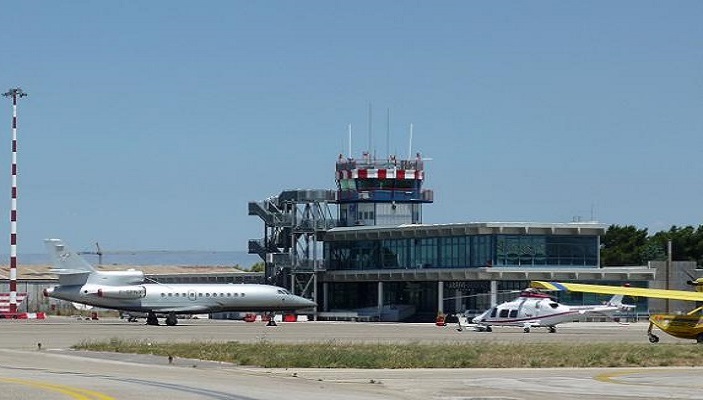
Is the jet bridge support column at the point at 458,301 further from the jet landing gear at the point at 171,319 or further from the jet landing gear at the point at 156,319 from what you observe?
the jet landing gear at the point at 156,319

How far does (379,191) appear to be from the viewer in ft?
394

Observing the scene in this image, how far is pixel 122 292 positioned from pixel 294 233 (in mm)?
23621

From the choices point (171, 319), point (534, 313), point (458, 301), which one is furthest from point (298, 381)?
point (458, 301)

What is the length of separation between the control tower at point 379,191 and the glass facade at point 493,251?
7.26 meters

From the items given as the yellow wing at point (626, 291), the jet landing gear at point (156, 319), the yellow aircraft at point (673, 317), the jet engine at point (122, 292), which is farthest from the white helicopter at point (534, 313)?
the jet engine at point (122, 292)

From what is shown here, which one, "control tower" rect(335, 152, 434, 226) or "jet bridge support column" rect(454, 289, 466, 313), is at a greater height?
"control tower" rect(335, 152, 434, 226)

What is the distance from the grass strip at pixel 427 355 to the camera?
40312mm

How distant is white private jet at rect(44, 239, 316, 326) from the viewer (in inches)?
3688

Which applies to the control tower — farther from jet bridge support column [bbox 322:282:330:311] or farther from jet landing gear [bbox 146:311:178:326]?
jet landing gear [bbox 146:311:178:326]

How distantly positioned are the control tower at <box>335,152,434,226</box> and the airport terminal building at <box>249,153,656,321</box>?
0.29 ft

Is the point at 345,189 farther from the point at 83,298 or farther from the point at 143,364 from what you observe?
the point at 143,364

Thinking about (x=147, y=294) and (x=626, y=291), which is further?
(x=147, y=294)

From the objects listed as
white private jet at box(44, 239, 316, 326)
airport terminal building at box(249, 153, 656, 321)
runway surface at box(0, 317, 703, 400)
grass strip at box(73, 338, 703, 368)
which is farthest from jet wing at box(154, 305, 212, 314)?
runway surface at box(0, 317, 703, 400)

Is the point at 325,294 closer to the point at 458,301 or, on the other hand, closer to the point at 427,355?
the point at 458,301
